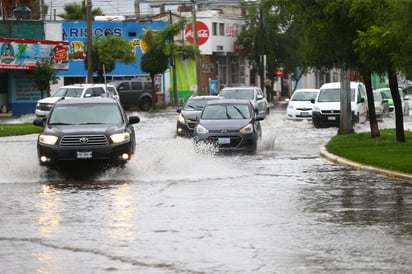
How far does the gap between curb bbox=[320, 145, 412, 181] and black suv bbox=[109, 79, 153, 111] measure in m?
36.7

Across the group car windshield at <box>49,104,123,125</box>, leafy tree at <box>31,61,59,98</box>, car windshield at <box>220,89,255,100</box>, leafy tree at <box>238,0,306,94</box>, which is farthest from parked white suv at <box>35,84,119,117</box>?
leafy tree at <box>238,0,306,94</box>

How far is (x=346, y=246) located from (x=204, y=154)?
15.3 m

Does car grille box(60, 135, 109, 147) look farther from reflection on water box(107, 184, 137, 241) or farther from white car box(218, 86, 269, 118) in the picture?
white car box(218, 86, 269, 118)

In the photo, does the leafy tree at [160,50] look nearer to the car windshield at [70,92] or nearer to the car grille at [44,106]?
the car windshield at [70,92]

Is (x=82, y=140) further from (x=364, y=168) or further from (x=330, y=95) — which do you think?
(x=330, y=95)

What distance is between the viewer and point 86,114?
71.8 feet

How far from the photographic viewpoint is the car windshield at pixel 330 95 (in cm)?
4300

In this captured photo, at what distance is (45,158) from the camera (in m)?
20.5

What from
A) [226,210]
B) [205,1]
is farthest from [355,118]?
[205,1]

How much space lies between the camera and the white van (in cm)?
4219

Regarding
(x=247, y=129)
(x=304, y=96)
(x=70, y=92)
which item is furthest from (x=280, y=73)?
(x=247, y=129)

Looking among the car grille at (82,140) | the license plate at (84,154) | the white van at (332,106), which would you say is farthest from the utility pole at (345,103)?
the license plate at (84,154)

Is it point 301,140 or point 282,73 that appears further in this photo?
point 282,73

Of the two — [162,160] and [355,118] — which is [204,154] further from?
[355,118]
